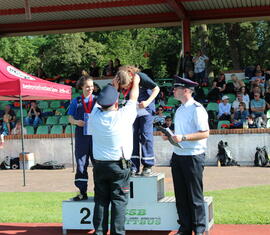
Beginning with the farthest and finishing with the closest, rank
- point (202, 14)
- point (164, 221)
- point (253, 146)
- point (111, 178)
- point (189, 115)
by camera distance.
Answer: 1. point (202, 14)
2. point (253, 146)
3. point (164, 221)
4. point (189, 115)
5. point (111, 178)

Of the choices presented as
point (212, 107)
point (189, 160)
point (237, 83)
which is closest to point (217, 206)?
point (189, 160)

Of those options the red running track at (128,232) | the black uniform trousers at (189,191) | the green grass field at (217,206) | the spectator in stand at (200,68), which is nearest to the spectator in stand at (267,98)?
the spectator in stand at (200,68)

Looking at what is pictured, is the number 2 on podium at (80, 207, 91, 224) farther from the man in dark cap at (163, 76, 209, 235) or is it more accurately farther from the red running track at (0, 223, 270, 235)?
the man in dark cap at (163, 76, 209, 235)

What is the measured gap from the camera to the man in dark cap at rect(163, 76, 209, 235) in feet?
20.0

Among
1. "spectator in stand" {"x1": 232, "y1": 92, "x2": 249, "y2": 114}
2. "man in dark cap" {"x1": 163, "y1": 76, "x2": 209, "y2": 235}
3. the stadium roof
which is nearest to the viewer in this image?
"man in dark cap" {"x1": 163, "y1": 76, "x2": 209, "y2": 235}

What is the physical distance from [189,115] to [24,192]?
643 centimetres

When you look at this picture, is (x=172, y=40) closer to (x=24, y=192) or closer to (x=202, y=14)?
(x=202, y=14)

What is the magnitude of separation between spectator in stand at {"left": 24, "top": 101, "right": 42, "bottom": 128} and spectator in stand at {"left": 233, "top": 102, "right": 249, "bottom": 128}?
7674 millimetres

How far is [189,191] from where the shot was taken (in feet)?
20.1

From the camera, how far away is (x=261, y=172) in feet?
45.9

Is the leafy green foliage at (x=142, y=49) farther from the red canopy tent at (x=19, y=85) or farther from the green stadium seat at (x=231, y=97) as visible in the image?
the red canopy tent at (x=19, y=85)

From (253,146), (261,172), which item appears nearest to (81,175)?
(261,172)

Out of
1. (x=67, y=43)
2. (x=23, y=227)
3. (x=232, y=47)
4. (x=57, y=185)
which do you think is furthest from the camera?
(x=67, y=43)

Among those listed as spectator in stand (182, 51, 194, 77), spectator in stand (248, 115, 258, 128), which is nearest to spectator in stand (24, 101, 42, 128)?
spectator in stand (182, 51, 194, 77)
